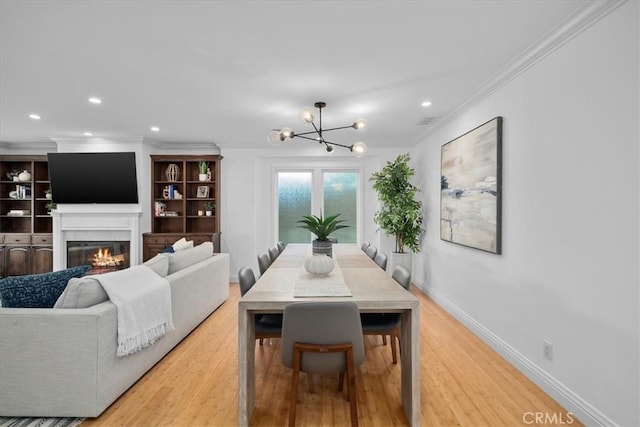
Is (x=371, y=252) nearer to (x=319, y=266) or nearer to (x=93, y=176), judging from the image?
(x=319, y=266)

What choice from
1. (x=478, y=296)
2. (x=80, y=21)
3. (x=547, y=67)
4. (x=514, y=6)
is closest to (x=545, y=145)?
(x=547, y=67)

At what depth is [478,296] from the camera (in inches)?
123

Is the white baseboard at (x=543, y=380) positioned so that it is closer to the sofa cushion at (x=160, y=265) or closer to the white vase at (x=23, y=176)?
the sofa cushion at (x=160, y=265)

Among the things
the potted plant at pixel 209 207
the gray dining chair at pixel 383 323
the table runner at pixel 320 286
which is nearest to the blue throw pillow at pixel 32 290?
the table runner at pixel 320 286

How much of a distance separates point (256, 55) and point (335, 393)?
2.48 metres

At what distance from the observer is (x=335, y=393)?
2174 mm

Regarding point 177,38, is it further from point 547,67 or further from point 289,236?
point 289,236

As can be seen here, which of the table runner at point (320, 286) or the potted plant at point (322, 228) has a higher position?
the potted plant at point (322, 228)

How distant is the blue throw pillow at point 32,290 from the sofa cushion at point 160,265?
645 mm

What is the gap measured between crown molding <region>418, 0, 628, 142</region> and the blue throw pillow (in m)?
3.53

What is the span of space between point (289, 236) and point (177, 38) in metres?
4.14

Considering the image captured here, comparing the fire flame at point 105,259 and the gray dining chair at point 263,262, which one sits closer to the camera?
the gray dining chair at point 263,262

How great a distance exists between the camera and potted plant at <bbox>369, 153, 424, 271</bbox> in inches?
184

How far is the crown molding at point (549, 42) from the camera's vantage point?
174cm
